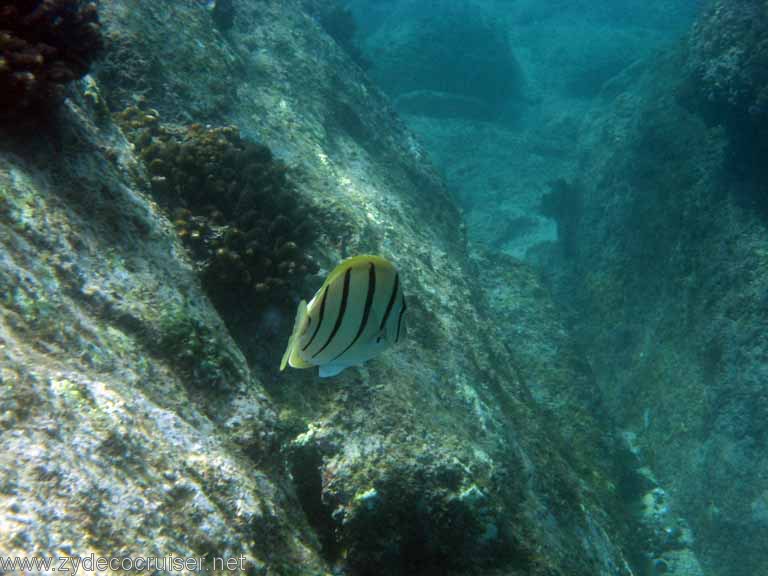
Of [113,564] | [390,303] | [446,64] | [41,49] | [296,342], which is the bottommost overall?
[113,564]

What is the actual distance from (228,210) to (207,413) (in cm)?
199

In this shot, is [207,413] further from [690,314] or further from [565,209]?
[565,209]

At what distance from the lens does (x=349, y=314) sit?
1650mm

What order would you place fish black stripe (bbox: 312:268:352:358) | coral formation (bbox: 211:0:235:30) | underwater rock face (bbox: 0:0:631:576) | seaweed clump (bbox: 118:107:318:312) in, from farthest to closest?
coral formation (bbox: 211:0:235:30)
seaweed clump (bbox: 118:107:318:312)
underwater rock face (bbox: 0:0:631:576)
fish black stripe (bbox: 312:268:352:358)

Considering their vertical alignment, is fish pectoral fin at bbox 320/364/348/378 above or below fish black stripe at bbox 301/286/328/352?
below

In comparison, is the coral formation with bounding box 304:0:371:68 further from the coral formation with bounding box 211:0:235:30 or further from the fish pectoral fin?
the fish pectoral fin

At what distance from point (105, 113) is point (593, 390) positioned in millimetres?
7430

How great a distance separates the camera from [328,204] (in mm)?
4953

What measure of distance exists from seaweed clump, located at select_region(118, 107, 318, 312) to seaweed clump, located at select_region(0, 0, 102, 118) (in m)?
0.98

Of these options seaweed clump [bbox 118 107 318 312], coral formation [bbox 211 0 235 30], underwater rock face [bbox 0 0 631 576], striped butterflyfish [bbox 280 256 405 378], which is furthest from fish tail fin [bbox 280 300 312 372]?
coral formation [bbox 211 0 235 30]

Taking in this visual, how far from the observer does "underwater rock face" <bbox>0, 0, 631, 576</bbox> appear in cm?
179

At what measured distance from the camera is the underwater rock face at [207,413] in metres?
1.79

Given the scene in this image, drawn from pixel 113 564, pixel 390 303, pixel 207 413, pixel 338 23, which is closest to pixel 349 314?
pixel 390 303

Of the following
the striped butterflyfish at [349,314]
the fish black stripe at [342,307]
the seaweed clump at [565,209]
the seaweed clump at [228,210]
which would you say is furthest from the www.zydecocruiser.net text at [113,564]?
the seaweed clump at [565,209]
